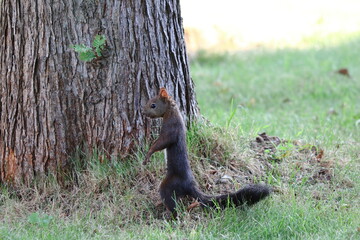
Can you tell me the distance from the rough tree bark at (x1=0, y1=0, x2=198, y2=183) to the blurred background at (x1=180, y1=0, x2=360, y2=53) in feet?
21.1

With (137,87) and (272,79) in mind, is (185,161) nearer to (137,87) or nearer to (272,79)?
(137,87)

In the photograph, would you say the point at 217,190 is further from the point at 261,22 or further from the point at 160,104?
the point at 261,22

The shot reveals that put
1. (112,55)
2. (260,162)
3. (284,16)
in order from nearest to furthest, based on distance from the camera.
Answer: (112,55) < (260,162) < (284,16)

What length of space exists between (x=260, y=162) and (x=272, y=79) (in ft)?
14.9


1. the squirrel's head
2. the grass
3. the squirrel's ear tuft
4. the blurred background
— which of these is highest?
the blurred background

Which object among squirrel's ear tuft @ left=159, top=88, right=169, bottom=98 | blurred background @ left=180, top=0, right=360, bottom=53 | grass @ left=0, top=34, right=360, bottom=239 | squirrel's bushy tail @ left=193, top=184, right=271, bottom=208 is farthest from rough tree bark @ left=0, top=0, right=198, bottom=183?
blurred background @ left=180, top=0, right=360, bottom=53

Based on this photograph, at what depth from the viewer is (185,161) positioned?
4484 millimetres

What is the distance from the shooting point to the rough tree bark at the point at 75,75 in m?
4.76

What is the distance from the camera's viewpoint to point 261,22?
43.2 ft

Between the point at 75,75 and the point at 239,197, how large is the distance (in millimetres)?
1642

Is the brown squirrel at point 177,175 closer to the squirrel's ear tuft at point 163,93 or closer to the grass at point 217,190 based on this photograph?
the squirrel's ear tuft at point 163,93

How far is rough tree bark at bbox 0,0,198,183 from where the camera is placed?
4.76 meters

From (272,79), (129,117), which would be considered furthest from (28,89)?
(272,79)

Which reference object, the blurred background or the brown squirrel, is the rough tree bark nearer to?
the brown squirrel
